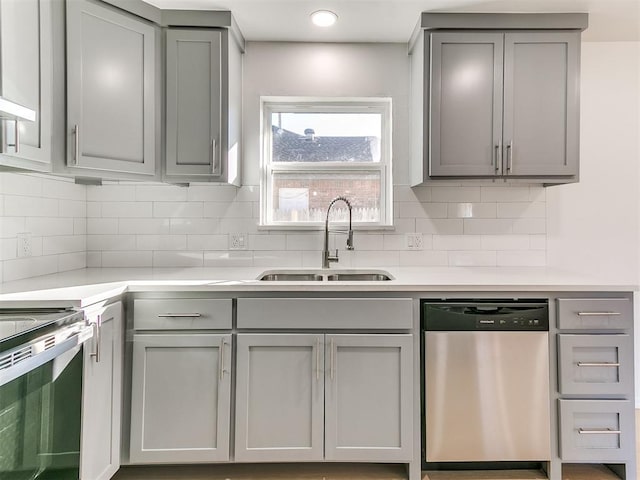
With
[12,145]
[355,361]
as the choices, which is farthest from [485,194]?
[12,145]

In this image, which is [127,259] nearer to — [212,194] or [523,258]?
[212,194]

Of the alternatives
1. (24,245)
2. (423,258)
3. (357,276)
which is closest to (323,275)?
(357,276)

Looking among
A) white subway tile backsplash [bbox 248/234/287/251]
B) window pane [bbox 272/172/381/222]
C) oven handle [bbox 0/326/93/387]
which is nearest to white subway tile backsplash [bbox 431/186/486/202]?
window pane [bbox 272/172/381/222]

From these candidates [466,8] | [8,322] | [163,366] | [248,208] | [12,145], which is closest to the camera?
[8,322]

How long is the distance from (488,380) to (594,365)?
47cm

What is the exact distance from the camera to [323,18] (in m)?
2.18

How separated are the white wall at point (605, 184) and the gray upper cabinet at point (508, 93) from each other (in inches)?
17.5

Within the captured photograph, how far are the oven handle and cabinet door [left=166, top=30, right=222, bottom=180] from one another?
1.08m

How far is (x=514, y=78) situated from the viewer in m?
2.13

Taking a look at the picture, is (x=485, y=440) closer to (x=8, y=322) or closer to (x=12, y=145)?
A: (x=8, y=322)

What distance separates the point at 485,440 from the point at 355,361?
688mm

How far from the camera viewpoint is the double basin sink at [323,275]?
7.70ft

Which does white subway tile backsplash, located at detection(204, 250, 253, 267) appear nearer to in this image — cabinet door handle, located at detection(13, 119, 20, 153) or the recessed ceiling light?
cabinet door handle, located at detection(13, 119, 20, 153)

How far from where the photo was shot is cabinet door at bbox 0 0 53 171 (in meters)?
1.44
